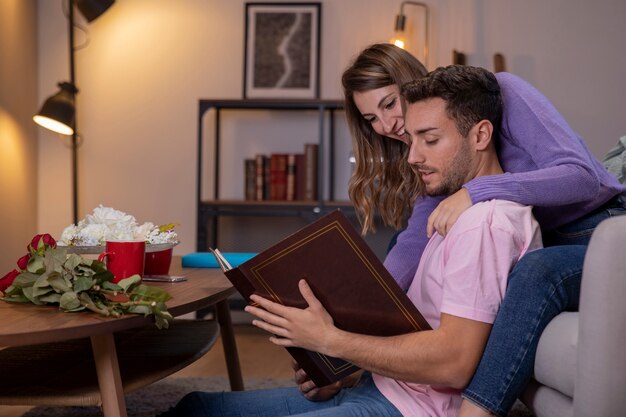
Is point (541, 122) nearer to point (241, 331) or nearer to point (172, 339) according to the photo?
point (172, 339)

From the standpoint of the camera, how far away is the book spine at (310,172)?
13.8ft

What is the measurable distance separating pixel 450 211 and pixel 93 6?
3.20m

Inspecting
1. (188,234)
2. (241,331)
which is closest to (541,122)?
(241,331)

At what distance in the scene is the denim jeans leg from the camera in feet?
3.97

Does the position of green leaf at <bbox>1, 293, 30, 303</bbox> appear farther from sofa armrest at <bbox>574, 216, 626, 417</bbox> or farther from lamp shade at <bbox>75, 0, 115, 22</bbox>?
lamp shade at <bbox>75, 0, 115, 22</bbox>

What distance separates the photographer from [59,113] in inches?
155

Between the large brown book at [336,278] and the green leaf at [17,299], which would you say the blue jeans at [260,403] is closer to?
the large brown book at [336,278]

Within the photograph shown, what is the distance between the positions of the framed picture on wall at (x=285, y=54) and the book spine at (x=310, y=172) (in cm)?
36

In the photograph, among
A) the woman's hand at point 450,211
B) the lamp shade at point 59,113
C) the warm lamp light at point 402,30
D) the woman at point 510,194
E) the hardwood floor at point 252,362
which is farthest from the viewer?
the warm lamp light at point 402,30

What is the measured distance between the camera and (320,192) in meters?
4.12

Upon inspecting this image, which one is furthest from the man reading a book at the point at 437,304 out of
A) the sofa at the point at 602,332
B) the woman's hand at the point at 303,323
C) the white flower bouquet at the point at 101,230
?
the white flower bouquet at the point at 101,230

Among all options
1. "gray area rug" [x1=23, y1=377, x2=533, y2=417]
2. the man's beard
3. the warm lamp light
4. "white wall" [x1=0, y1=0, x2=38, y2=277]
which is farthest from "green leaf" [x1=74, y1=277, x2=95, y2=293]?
"white wall" [x1=0, y1=0, x2=38, y2=277]

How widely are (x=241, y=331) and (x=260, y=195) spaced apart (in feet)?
2.39

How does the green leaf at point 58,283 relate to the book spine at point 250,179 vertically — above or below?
below
